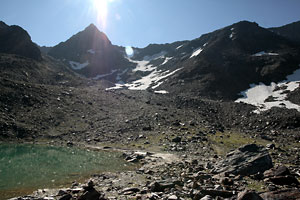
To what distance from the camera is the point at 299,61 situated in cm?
11562

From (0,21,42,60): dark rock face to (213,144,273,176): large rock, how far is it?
449ft

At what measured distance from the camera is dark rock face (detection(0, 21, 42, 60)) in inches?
5081

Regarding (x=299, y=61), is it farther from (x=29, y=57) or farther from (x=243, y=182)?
(x=29, y=57)

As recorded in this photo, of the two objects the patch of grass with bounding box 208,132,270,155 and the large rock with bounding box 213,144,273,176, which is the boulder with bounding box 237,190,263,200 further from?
the patch of grass with bounding box 208,132,270,155

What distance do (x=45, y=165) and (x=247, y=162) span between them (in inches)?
1046

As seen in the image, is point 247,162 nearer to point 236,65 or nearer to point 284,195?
point 284,195

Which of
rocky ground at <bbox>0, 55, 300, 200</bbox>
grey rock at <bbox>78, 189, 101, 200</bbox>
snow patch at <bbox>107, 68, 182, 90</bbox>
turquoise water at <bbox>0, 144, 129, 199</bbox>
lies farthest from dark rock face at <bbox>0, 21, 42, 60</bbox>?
grey rock at <bbox>78, 189, 101, 200</bbox>

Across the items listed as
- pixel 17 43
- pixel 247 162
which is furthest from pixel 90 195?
pixel 17 43

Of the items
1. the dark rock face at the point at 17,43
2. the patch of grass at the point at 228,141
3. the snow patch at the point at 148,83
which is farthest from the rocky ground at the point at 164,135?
the dark rock face at the point at 17,43

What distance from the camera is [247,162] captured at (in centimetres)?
1973

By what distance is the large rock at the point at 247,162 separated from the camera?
18891 millimetres

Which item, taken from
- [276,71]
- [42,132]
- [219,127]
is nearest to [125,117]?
[42,132]

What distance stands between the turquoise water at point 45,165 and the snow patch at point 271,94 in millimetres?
57256

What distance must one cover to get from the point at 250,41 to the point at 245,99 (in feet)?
235
